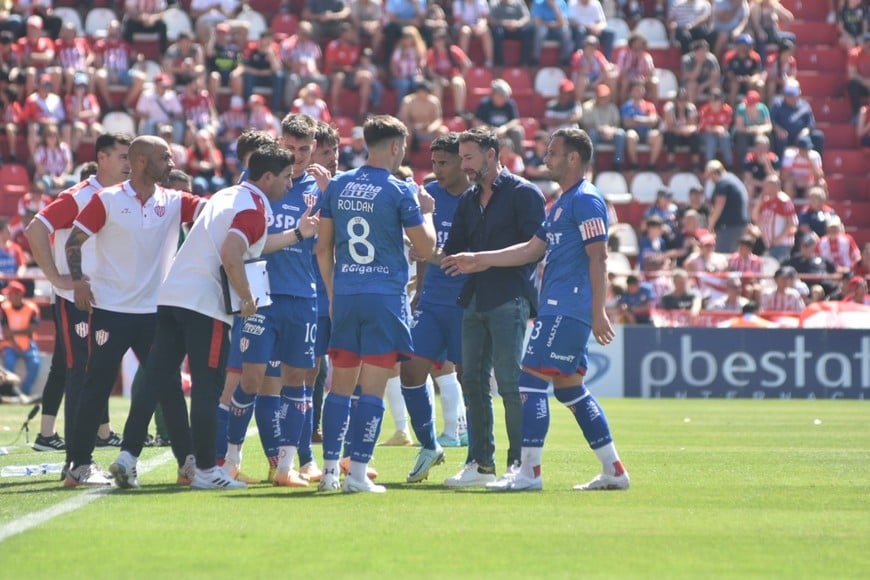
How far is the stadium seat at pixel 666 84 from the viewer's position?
32344 mm

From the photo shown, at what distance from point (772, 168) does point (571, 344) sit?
21251mm

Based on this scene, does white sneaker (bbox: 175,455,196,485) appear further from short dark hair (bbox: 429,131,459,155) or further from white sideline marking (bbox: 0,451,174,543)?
short dark hair (bbox: 429,131,459,155)

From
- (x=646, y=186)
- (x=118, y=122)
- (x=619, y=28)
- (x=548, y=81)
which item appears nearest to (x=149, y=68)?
(x=118, y=122)

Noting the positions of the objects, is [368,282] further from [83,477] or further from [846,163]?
[846,163]

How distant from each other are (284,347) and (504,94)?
19.1m

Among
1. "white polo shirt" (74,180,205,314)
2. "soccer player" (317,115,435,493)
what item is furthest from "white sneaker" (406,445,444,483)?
"white polo shirt" (74,180,205,314)

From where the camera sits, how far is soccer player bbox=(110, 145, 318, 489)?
389 inches

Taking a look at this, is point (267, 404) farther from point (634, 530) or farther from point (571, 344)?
point (634, 530)

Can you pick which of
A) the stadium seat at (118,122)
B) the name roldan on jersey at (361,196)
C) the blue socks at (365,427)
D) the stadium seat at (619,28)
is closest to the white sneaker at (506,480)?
the blue socks at (365,427)

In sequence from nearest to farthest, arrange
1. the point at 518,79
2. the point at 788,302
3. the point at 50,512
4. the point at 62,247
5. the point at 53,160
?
the point at 50,512 < the point at 62,247 < the point at 788,302 < the point at 53,160 < the point at 518,79

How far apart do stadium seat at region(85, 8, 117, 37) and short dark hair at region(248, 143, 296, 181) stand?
22060mm

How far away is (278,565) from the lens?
6973 mm

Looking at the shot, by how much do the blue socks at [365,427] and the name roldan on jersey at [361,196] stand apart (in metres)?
1.17

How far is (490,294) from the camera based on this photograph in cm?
1061
